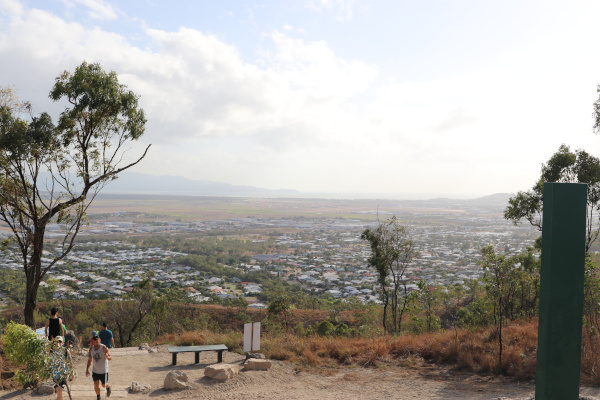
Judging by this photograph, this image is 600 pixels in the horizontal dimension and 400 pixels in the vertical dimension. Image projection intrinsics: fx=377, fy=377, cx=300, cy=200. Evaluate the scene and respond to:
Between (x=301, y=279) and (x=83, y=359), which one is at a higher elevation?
(x=83, y=359)

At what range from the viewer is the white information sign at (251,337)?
10449 mm

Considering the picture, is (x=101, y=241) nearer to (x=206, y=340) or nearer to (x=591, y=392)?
(x=206, y=340)

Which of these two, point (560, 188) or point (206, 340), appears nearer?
point (560, 188)

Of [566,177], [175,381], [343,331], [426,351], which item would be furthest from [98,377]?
[566,177]

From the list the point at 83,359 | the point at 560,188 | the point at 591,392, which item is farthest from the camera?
the point at 83,359

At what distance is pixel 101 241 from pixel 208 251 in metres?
30.3

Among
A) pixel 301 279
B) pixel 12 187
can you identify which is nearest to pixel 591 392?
pixel 12 187

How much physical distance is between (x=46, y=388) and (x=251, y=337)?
4.74m

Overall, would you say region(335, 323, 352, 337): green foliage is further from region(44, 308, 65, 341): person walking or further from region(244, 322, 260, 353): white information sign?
region(44, 308, 65, 341): person walking

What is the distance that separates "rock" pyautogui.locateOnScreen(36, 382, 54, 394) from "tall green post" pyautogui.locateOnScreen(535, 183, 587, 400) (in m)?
8.58

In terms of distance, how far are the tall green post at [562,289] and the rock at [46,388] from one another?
858 centimetres

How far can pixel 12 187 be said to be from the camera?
12.1 meters

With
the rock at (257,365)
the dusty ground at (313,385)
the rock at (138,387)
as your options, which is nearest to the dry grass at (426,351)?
the dusty ground at (313,385)

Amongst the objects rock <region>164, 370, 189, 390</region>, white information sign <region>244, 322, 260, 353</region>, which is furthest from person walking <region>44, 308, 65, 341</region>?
white information sign <region>244, 322, 260, 353</region>
